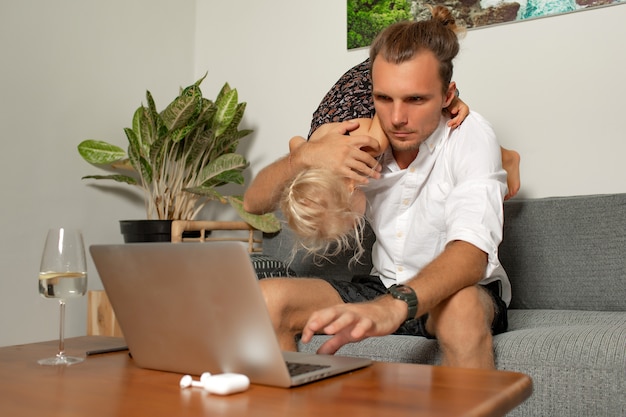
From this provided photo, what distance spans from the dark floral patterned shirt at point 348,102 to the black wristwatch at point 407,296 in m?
0.86

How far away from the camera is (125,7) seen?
336 centimetres

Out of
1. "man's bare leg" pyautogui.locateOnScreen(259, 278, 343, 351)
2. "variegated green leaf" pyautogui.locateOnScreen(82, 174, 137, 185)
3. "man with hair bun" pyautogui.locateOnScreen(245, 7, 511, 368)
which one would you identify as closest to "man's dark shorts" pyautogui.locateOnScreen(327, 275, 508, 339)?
"man with hair bun" pyautogui.locateOnScreen(245, 7, 511, 368)

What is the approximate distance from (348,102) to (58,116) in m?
1.47

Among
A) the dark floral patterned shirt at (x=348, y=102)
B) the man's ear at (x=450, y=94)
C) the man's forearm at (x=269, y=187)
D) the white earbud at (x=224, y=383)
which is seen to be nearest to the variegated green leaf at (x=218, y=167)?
the dark floral patterned shirt at (x=348, y=102)

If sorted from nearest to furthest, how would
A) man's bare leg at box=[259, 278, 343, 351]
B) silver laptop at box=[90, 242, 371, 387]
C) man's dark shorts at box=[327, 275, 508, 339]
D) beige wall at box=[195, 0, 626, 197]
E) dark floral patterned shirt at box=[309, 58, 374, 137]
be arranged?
silver laptop at box=[90, 242, 371, 387]
man's bare leg at box=[259, 278, 343, 351]
man's dark shorts at box=[327, 275, 508, 339]
dark floral patterned shirt at box=[309, 58, 374, 137]
beige wall at box=[195, 0, 626, 197]

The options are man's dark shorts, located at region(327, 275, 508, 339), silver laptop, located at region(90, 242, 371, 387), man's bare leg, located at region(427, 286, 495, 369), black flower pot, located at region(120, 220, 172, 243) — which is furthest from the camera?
black flower pot, located at region(120, 220, 172, 243)

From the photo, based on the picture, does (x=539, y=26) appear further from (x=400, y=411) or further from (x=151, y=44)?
(x=400, y=411)

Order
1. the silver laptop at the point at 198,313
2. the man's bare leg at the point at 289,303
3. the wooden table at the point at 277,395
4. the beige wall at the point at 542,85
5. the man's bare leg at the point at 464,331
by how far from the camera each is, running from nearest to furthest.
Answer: the wooden table at the point at 277,395
the silver laptop at the point at 198,313
the man's bare leg at the point at 464,331
the man's bare leg at the point at 289,303
the beige wall at the point at 542,85

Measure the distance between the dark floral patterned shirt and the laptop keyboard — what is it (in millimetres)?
1184

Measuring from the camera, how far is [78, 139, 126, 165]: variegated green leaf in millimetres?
2984

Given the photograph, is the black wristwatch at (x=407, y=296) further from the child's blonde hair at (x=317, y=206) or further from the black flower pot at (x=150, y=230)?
the black flower pot at (x=150, y=230)

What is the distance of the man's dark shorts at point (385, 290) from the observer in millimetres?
1804

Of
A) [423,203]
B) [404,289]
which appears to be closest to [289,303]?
[404,289]

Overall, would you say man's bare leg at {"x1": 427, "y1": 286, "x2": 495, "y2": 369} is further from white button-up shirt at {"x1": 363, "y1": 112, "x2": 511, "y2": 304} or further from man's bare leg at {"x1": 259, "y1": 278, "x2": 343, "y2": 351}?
man's bare leg at {"x1": 259, "y1": 278, "x2": 343, "y2": 351}
